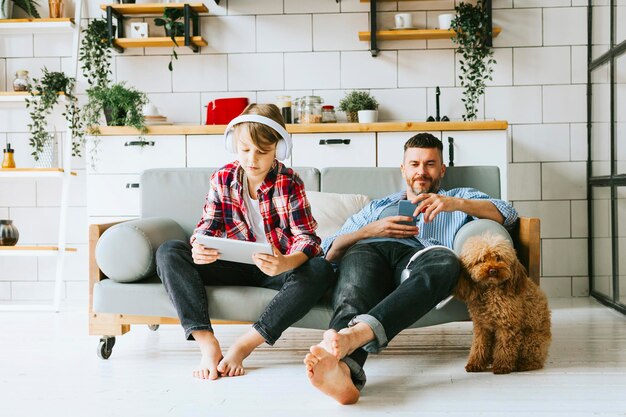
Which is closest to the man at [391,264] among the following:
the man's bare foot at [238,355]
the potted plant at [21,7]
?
the man's bare foot at [238,355]

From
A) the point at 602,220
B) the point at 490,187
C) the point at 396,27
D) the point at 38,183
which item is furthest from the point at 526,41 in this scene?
the point at 38,183

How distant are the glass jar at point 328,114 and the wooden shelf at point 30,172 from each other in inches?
60.5

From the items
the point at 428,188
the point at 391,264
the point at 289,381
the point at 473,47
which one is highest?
the point at 473,47

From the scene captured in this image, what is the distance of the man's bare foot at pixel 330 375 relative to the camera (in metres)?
1.77

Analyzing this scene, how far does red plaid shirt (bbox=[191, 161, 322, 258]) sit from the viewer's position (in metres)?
2.28

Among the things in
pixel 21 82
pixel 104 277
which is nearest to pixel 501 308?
pixel 104 277

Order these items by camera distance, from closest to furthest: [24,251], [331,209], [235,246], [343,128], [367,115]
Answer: [235,246] < [331,209] < [343,128] < [24,251] < [367,115]

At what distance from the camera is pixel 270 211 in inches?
90.4

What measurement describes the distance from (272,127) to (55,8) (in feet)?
8.45

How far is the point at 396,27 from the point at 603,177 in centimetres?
143

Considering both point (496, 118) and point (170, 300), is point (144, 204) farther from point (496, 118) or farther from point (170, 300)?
point (496, 118)

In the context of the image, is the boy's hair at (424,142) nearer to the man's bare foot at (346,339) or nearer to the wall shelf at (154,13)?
the man's bare foot at (346,339)

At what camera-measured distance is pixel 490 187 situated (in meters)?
2.76

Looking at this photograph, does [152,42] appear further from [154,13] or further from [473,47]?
[473,47]
